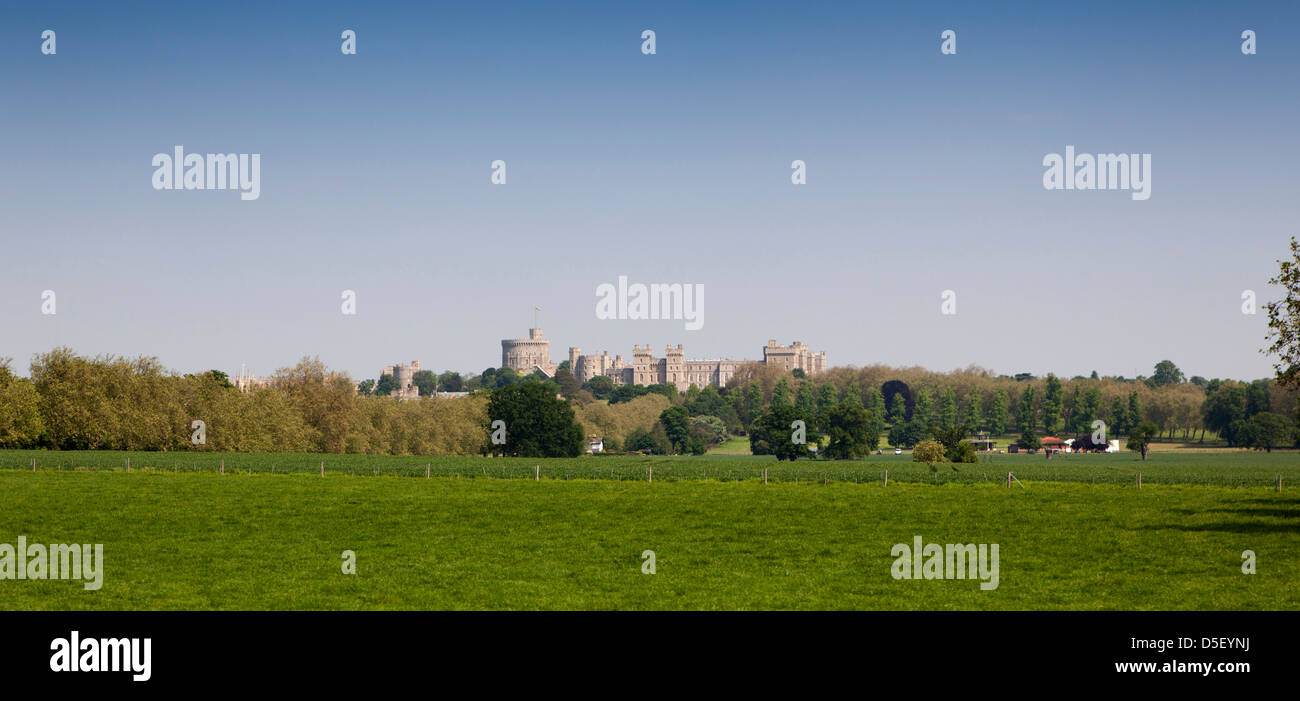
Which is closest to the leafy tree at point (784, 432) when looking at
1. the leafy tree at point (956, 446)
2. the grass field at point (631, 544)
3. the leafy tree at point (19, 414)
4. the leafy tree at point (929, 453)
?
the leafy tree at point (956, 446)

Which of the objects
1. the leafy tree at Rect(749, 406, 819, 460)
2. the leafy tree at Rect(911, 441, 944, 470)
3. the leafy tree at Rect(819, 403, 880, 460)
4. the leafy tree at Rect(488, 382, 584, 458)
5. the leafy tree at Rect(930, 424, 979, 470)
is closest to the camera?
the leafy tree at Rect(911, 441, 944, 470)

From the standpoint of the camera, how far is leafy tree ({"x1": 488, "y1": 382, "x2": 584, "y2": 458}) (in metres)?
146

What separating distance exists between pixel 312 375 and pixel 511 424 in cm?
2733

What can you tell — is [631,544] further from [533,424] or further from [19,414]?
[533,424]

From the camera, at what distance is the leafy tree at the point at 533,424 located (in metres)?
146

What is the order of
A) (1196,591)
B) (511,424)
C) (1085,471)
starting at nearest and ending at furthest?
(1196,591) < (1085,471) < (511,424)

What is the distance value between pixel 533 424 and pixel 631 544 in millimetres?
106555

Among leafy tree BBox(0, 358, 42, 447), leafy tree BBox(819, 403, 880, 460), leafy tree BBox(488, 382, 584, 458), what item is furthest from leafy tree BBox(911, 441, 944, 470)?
leafy tree BBox(0, 358, 42, 447)

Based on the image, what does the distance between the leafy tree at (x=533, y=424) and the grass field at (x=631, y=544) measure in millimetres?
71405

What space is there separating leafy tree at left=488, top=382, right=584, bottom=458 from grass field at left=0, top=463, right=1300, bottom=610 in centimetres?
7141

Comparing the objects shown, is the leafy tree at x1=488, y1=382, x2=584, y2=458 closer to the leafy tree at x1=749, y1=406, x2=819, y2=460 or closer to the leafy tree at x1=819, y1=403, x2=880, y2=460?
the leafy tree at x1=749, y1=406, x2=819, y2=460
